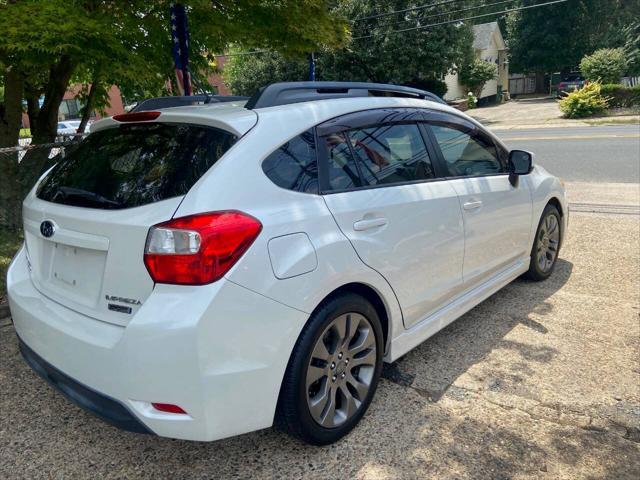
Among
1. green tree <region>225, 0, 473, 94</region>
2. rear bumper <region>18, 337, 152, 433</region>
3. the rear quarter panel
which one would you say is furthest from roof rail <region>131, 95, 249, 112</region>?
green tree <region>225, 0, 473, 94</region>

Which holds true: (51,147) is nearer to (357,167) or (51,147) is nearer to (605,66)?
(357,167)

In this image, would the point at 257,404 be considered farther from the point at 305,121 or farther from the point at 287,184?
the point at 305,121

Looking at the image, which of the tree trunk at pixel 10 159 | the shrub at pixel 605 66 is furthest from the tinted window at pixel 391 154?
the shrub at pixel 605 66

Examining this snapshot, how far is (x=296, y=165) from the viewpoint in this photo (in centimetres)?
240

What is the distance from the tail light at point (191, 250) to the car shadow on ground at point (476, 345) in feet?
5.31

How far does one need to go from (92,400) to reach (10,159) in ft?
16.7

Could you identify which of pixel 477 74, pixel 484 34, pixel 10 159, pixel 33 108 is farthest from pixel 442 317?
pixel 484 34

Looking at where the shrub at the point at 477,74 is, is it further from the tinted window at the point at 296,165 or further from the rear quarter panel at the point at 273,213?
the rear quarter panel at the point at 273,213

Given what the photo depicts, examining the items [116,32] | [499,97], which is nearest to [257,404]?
[116,32]

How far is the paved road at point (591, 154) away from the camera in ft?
33.7

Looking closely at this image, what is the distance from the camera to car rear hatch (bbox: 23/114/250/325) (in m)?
2.07

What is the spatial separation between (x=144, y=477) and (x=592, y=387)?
8.28ft

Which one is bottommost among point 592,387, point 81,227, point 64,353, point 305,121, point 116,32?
point 592,387

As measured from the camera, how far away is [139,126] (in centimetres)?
260
